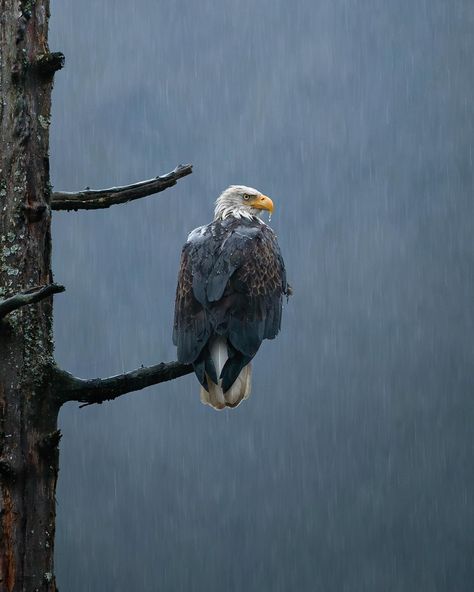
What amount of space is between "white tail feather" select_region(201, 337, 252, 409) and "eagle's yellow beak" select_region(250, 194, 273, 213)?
5.35 feet

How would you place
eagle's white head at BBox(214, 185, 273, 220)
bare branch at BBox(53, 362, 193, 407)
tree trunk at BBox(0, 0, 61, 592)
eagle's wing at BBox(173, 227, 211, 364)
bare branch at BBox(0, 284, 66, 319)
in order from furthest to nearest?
eagle's white head at BBox(214, 185, 273, 220), eagle's wing at BBox(173, 227, 211, 364), bare branch at BBox(53, 362, 193, 407), tree trunk at BBox(0, 0, 61, 592), bare branch at BBox(0, 284, 66, 319)

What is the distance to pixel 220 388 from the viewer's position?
Answer: 4289 millimetres

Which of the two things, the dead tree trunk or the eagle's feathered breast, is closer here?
the dead tree trunk

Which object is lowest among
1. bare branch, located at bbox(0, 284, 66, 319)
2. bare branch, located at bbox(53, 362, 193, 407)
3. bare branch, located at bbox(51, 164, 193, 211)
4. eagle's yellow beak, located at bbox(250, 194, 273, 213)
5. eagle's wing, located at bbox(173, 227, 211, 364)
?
bare branch, located at bbox(53, 362, 193, 407)

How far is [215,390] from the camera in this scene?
14.1ft

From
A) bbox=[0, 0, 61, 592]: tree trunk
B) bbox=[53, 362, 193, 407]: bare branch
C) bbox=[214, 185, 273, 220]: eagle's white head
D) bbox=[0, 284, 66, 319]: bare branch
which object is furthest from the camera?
bbox=[214, 185, 273, 220]: eagle's white head

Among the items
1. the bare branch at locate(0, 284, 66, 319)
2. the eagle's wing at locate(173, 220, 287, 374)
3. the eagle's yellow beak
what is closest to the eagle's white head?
the eagle's yellow beak

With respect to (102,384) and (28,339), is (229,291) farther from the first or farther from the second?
(28,339)

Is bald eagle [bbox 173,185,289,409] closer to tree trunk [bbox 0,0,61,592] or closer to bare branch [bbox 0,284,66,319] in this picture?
tree trunk [bbox 0,0,61,592]

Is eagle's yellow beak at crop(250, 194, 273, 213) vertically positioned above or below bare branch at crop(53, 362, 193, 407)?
above

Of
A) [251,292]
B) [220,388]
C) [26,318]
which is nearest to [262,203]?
[251,292]

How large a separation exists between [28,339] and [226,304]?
1.14m

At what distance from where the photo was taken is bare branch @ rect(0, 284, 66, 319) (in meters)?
3.18

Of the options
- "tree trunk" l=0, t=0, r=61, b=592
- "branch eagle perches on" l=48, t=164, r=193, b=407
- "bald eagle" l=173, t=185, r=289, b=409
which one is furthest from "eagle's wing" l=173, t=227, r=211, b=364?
"tree trunk" l=0, t=0, r=61, b=592
